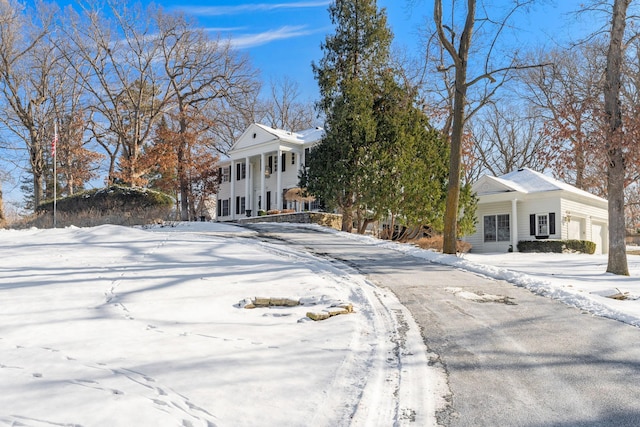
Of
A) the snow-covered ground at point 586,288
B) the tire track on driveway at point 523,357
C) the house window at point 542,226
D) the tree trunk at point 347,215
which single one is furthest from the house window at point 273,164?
the tire track on driveway at point 523,357

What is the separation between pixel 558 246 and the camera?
67.9ft

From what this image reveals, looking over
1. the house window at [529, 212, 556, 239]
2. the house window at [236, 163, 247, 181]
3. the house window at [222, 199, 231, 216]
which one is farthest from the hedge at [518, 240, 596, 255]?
the house window at [222, 199, 231, 216]

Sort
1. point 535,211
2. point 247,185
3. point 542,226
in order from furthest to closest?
point 247,185, point 535,211, point 542,226

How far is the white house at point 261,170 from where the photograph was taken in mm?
27078

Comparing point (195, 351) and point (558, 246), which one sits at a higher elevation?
point (195, 351)

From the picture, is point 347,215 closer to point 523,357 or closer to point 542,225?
point 542,225

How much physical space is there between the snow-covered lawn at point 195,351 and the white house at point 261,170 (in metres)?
19.7

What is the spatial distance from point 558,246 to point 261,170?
17.0 m

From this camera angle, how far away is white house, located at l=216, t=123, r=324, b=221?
88.8 feet

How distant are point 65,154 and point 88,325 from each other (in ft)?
101

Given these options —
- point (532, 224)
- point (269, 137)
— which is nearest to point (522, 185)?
point (532, 224)

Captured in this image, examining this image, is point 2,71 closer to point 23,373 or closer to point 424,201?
point 424,201

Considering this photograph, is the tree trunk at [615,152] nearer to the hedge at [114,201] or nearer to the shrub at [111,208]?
the shrub at [111,208]

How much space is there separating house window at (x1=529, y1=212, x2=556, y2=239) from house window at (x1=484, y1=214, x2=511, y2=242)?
3.58ft
